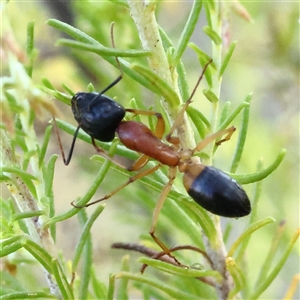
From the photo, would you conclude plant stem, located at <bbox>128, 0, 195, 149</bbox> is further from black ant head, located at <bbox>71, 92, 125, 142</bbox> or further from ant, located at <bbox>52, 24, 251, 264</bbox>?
black ant head, located at <bbox>71, 92, 125, 142</bbox>

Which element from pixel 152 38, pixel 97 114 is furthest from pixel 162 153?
pixel 152 38

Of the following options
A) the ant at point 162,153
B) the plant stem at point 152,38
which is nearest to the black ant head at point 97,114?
the ant at point 162,153

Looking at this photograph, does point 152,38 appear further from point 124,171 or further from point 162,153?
point 162,153

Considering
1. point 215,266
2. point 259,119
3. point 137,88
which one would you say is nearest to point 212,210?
point 215,266

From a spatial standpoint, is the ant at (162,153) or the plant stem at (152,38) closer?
the plant stem at (152,38)

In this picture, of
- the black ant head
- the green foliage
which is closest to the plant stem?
the green foliage

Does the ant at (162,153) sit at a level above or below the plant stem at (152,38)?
below

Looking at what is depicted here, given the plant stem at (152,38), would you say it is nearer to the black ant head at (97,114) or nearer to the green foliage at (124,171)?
the green foliage at (124,171)
